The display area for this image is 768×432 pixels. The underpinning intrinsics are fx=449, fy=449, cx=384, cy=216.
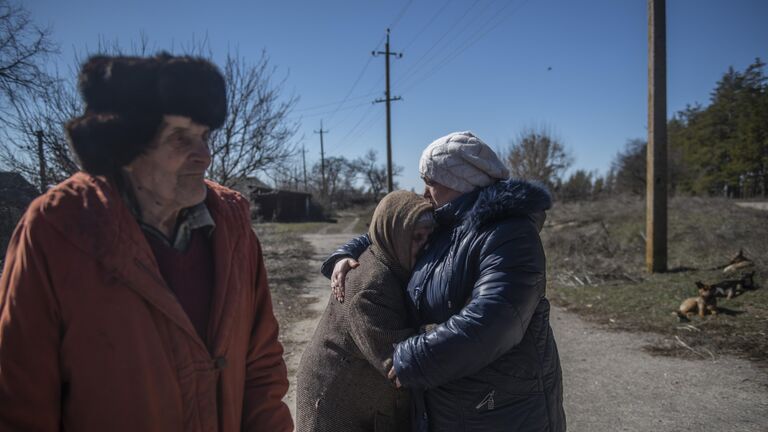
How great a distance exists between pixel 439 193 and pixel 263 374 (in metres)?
0.97

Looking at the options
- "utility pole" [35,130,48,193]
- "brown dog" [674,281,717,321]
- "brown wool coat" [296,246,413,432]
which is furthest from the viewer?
"utility pole" [35,130,48,193]

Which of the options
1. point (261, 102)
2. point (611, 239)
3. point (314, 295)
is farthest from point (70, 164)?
point (611, 239)

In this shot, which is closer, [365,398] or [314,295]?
[365,398]

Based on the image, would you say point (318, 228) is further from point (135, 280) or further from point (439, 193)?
point (135, 280)

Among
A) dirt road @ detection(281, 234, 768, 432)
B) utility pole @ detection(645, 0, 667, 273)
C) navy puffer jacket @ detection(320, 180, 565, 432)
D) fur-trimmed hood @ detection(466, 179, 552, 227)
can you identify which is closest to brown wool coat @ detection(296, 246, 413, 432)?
navy puffer jacket @ detection(320, 180, 565, 432)

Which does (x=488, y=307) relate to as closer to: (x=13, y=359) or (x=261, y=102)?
(x=13, y=359)

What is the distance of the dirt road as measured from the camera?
3.24m

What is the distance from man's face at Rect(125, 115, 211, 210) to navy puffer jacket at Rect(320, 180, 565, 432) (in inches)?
33.6

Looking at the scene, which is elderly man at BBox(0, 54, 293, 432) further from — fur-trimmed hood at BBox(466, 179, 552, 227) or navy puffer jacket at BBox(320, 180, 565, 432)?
fur-trimmed hood at BBox(466, 179, 552, 227)

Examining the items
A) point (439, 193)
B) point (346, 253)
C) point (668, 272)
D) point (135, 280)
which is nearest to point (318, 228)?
point (668, 272)

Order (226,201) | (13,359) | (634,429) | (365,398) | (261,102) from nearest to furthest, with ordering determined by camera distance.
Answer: (13,359)
(226,201)
(365,398)
(634,429)
(261,102)

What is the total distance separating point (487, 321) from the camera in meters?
1.43

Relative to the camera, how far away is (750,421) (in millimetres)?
3184

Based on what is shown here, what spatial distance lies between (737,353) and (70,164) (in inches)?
450
